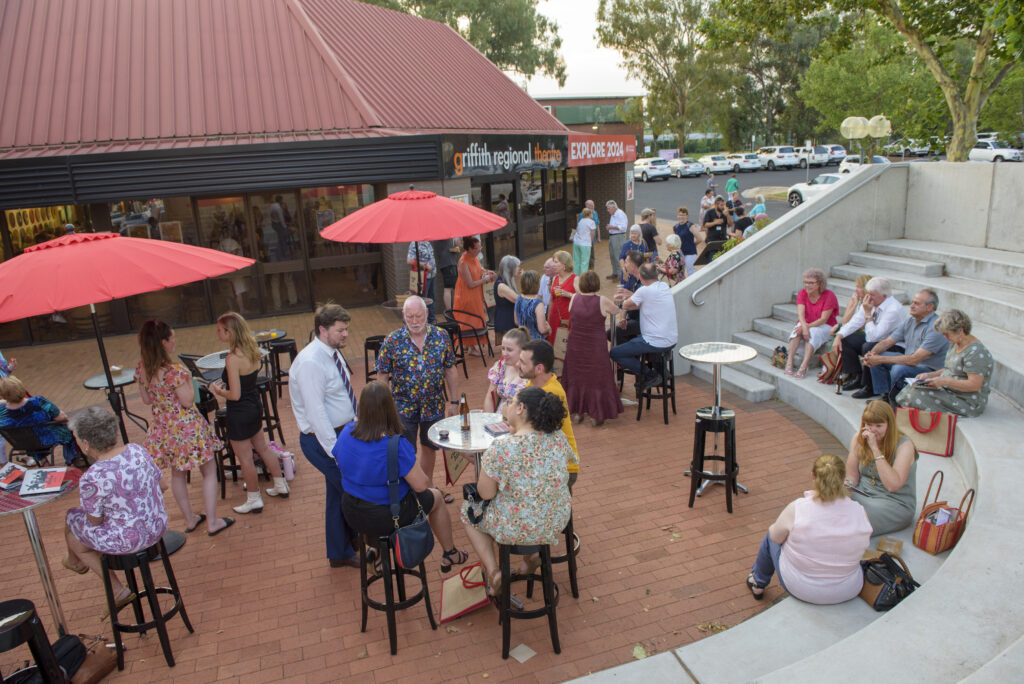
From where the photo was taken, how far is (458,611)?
4.77m

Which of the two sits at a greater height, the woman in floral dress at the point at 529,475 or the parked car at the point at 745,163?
the woman in floral dress at the point at 529,475

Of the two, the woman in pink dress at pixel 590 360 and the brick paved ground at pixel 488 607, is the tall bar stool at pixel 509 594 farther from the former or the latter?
the woman in pink dress at pixel 590 360

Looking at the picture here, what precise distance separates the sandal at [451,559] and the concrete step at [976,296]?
6.35 m

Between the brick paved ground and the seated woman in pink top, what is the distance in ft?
1.45

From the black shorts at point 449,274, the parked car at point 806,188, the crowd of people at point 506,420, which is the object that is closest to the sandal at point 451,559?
the crowd of people at point 506,420

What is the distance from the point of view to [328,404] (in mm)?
5320

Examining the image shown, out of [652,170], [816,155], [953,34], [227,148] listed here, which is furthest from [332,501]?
[816,155]

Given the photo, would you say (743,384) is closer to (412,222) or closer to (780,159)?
(412,222)

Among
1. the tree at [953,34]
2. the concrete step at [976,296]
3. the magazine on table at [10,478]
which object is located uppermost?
the tree at [953,34]

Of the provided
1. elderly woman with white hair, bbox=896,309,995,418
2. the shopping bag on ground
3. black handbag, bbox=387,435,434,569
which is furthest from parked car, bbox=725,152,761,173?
black handbag, bbox=387,435,434,569

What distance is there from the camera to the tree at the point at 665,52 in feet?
156

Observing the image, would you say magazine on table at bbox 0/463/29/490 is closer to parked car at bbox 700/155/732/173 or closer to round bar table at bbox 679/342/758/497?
round bar table at bbox 679/342/758/497

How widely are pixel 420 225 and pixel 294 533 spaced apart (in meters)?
3.10

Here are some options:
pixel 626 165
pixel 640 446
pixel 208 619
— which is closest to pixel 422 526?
pixel 208 619
